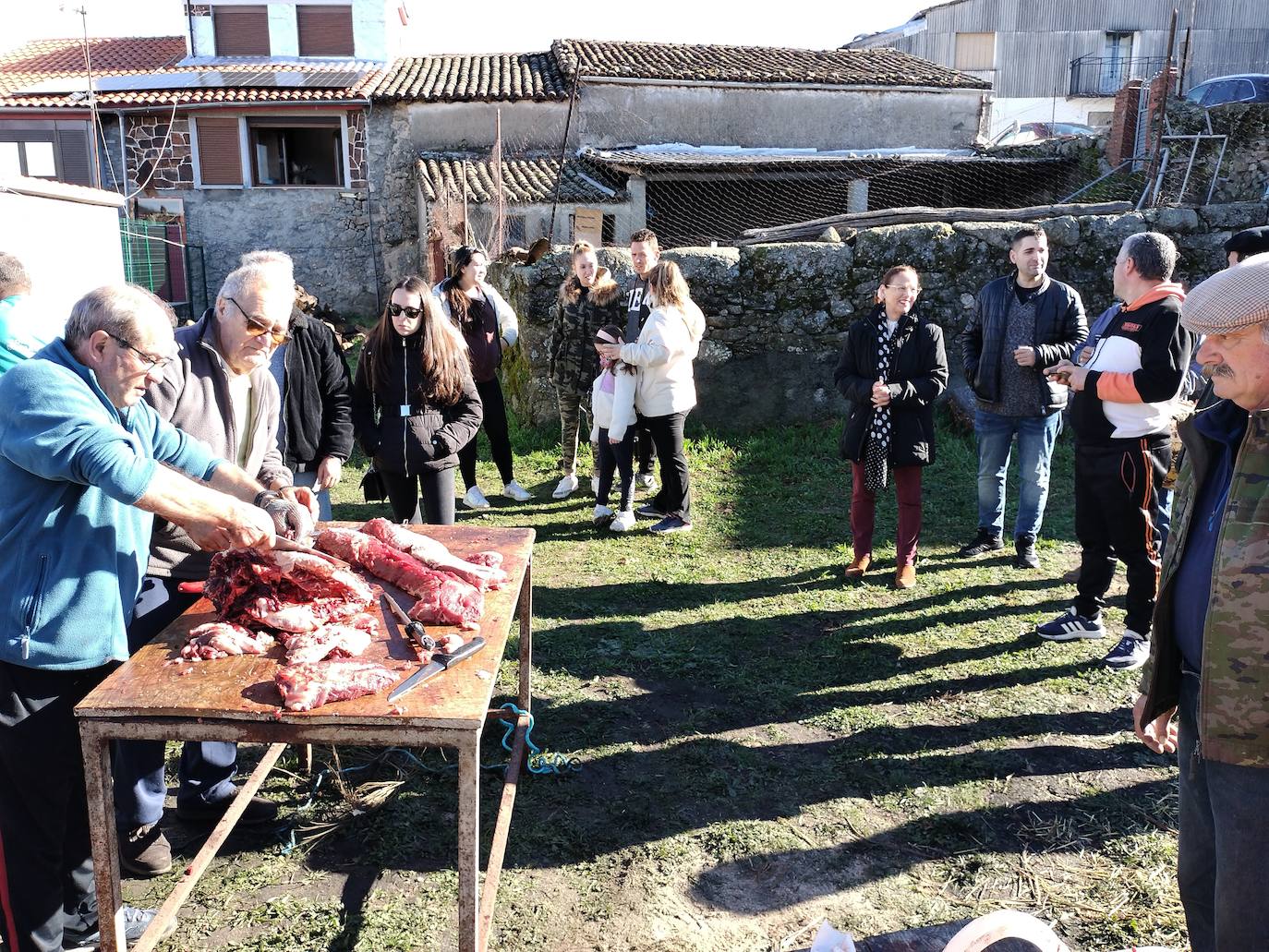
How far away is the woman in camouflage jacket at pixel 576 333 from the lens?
7.35m

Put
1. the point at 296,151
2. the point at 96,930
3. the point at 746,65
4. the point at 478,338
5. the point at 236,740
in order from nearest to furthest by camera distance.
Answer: the point at 236,740
the point at 96,930
the point at 478,338
the point at 746,65
the point at 296,151

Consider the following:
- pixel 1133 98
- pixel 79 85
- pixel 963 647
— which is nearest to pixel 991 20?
pixel 1133 98

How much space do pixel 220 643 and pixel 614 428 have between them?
4.38 meters

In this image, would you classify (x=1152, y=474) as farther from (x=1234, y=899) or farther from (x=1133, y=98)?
(x=1133, y=98)

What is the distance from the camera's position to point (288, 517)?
121 inches

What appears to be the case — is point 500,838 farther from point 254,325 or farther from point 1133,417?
point 1133,417

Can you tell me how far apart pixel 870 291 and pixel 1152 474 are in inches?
183

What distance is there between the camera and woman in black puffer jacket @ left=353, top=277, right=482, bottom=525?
15.7 feet

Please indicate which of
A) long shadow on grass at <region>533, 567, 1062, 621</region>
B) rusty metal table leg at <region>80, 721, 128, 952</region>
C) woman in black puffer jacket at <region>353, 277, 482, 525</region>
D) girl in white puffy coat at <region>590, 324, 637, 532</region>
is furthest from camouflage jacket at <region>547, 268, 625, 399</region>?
rusty metal table leg at <region>80, 721, 128, 952</region>

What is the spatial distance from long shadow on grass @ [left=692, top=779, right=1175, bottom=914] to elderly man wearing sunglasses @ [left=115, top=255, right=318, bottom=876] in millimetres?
1789

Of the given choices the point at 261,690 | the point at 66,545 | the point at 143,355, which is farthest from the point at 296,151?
the point at 261,690

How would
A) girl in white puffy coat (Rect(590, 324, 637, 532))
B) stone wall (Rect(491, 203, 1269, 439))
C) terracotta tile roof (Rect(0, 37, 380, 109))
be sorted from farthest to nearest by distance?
terracotta tile roof (Rect(0, 37, 380, 109)) → stone wall (Rect(491, 203, 1269, 439)) → girl in white puffy coat (Rect(590, 324, 637, 532))

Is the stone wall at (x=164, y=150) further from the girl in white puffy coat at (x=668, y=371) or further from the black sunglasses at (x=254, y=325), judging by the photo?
the black sunglasses at (x=254, y=325)

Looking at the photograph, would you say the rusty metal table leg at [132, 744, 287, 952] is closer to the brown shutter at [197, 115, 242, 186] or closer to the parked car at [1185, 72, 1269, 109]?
the brown shutter at [197, 115, 242, 186]
